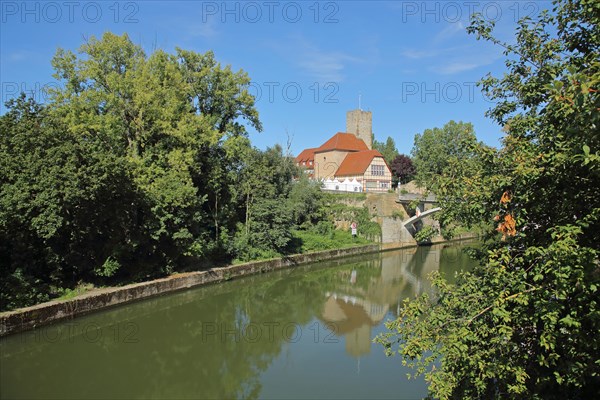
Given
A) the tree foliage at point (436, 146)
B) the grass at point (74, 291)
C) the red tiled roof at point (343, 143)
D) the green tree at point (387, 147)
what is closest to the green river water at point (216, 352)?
the grass at point (74, 291)

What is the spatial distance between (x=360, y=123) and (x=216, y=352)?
1833 inches

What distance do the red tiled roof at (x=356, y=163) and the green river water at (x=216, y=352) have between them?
1047 inches

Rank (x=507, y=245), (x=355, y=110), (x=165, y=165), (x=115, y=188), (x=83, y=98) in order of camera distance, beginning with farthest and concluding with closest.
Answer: (x=355, y=110)
(x=165, y=165)
(x=83, y=98)
(x=115, y=188)
(x=507, y=245)

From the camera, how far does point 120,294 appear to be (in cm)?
1359

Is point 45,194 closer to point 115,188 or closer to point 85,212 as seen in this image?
point 85,212

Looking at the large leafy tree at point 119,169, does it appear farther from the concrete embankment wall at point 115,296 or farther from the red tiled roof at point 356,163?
the red tiled roof at point 356,163

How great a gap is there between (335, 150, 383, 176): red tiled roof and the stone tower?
8.75 meters

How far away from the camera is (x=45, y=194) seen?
11414 mm

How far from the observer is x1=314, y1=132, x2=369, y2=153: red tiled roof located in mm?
48062

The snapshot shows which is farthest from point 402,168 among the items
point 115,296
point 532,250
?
point 532,250

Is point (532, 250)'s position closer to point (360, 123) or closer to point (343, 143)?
point (343, 143)

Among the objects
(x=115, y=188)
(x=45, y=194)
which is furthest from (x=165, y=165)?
(x=45, y=194)

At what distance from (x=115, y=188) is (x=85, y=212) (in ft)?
4.06

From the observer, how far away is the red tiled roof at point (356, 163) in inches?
1670
